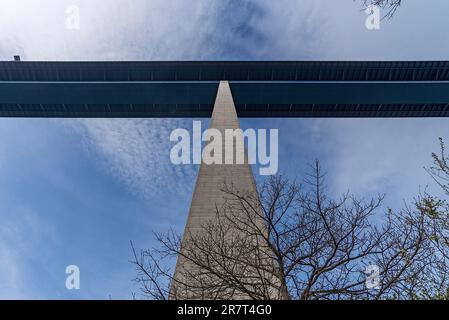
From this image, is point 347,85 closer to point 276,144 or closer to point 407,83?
point 407,83

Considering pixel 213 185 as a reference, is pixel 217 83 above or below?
above

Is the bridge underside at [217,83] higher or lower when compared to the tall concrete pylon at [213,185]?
higher

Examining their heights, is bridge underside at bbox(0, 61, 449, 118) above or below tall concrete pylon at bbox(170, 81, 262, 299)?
above

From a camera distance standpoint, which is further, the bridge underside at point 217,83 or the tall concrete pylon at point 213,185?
the bridge underside at point 217,83

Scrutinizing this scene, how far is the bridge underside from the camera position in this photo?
16.1m

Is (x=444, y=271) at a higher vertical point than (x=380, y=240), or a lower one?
lower

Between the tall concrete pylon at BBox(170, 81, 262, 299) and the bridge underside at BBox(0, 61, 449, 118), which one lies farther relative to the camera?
the bridge underside at BBox(0, 61, 449, 118)

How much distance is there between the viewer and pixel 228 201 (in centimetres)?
984

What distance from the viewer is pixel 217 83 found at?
1648 centimetres

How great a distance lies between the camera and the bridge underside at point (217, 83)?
16.1 metres

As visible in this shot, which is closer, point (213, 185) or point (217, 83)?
point (213, 185)
